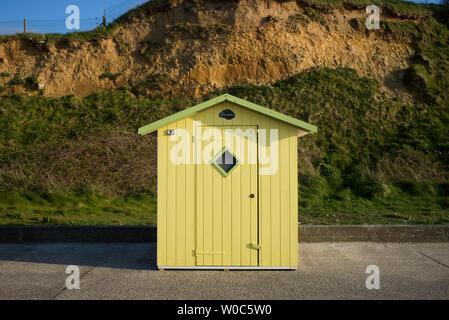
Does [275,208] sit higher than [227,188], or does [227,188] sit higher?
[227,188]

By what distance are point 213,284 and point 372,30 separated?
25.2m

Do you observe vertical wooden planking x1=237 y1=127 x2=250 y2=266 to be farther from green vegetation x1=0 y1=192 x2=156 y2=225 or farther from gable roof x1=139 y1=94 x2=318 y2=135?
green vegetation x1=0 y1=192 x2=156 y2=225

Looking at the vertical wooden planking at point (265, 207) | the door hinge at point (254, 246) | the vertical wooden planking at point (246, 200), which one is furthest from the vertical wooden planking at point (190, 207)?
the vertical wooden planking at point (265, 207)

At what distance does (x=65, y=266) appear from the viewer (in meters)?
6.73

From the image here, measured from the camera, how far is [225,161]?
256 inches

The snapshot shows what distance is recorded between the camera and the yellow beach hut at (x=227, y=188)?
639 cm

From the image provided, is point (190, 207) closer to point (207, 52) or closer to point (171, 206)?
point (171, 206)

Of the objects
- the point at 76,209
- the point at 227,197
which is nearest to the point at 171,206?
the point at 227,197

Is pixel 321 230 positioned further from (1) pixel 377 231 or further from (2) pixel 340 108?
(2) pixel 340 108

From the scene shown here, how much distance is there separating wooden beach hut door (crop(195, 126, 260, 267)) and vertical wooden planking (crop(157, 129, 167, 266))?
22.8 inches

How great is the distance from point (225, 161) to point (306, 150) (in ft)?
39.2

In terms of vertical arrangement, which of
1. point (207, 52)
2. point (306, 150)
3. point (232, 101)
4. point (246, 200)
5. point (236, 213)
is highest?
point (207, 52)

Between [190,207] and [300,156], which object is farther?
[300,156]
